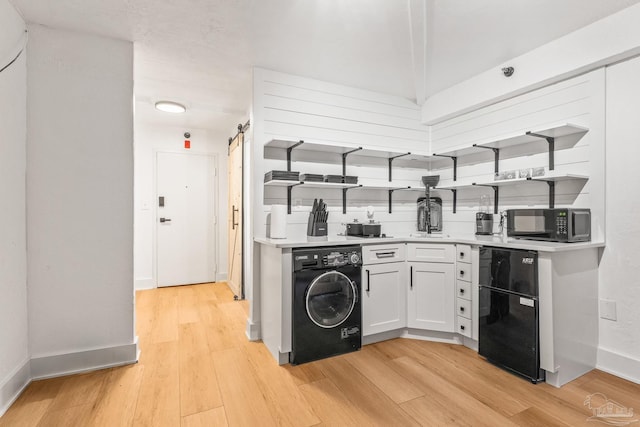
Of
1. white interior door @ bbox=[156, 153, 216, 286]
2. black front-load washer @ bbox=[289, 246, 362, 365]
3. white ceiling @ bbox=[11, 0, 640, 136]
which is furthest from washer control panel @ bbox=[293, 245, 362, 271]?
white interior door @ bbox=[156, 153, 216, 286]

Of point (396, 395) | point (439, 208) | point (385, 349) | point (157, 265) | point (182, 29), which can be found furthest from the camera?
point (157, 265)

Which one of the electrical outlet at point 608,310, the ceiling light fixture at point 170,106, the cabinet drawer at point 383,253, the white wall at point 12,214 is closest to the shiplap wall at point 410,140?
the electrical outlet at point 608,310

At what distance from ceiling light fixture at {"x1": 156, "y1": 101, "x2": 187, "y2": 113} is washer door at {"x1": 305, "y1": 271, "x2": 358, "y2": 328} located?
2.80m

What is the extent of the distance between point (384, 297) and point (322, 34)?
2277 millimetres

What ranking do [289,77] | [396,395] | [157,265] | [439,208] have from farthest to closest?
1. [157,265]
2. [439,208]
3. [289,77]
4. [396,395]

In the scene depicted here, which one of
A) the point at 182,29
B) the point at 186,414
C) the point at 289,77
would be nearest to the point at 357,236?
the point at 289,77

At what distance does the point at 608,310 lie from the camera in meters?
2.35

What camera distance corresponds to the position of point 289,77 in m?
3.09

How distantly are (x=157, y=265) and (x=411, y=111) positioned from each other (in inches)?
169

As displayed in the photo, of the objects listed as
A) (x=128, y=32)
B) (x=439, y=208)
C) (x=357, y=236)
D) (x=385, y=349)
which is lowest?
(x=385, y=349)

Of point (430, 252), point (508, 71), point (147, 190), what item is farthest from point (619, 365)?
point (147, 190)

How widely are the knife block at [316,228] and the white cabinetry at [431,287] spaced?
2.69ft

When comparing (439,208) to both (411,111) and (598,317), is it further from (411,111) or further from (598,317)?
(598,317)

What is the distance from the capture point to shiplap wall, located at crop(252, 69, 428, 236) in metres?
2.99
